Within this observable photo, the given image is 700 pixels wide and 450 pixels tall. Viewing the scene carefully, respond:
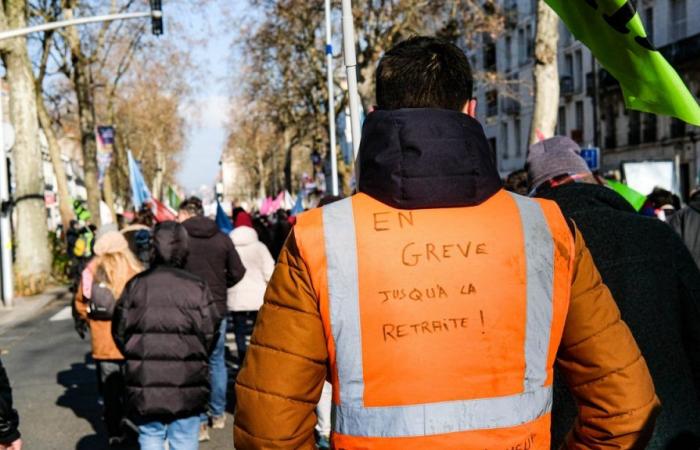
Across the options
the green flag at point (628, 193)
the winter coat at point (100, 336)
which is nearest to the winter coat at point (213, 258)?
the winter coat at point (100, 336)

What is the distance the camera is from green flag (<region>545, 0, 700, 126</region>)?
267 centimetres

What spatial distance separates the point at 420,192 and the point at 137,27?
3196 centimetres

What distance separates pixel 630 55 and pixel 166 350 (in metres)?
3.35

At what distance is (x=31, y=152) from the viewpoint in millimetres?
22422

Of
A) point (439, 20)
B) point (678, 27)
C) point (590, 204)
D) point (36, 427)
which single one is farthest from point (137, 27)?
point (590, 204)

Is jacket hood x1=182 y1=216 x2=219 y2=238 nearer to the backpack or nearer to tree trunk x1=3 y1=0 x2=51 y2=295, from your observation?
the backpack

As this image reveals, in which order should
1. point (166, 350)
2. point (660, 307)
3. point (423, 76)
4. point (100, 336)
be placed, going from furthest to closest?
point (100, 336)
point (166, 350)
point (660, 307)
point (423, 76)

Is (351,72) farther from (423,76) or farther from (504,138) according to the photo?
(504,138)

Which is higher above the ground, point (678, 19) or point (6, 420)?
point (678, 19)

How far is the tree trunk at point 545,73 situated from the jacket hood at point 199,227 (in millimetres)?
9085

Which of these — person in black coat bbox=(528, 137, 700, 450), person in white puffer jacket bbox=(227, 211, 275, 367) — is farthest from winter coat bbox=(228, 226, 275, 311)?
person in black coat bbox=(528, 137, 700, 450)

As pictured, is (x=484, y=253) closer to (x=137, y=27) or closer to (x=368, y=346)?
(x=368, y=346)

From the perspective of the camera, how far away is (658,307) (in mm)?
3090

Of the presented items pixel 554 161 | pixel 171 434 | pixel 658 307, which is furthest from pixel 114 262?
pixel 658 307
